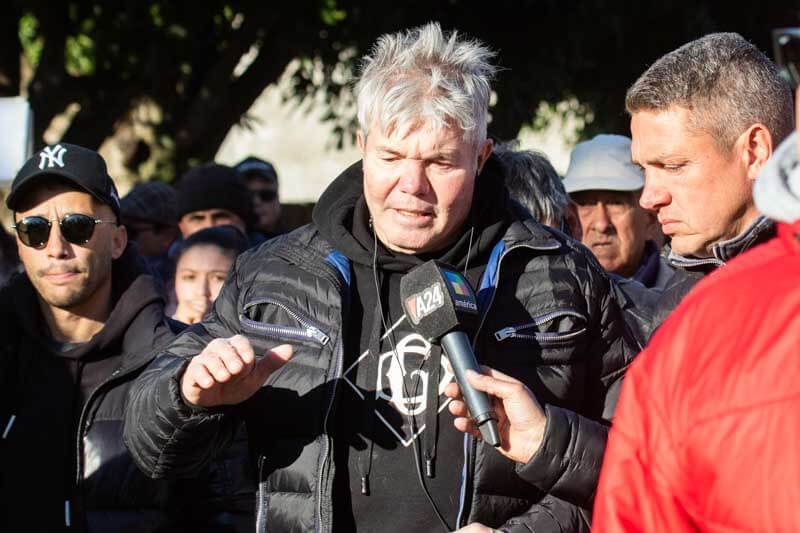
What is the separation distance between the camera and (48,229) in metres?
4.54

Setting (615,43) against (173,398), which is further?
(615,43)

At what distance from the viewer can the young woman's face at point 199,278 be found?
5934 millimetres

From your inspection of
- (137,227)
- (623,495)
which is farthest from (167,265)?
(623,495)

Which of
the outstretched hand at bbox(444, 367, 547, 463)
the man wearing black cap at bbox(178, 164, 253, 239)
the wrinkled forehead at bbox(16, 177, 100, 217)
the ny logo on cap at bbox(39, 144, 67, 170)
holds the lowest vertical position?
the outstretched hand at bbox(444, 367, 547, 463)

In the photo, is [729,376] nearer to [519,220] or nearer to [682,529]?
[682,529]

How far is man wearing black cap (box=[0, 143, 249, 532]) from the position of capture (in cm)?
415

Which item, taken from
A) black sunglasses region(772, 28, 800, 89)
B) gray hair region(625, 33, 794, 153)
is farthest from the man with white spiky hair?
black sunglasses region(772, 28, 800, 89)

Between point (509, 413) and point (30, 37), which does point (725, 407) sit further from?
point (30, 37)

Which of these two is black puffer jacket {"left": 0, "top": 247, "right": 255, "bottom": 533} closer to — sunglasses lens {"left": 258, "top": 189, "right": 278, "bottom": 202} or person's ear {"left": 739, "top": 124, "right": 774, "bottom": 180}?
person's ear {"left": 739, "top": 124, "right": 774, "bottom": 180}

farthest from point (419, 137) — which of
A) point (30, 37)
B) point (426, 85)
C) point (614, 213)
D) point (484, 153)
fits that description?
point (30, 37)

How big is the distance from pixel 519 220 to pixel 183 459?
1169mm

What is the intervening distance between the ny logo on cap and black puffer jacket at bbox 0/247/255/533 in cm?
59

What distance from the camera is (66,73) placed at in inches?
498

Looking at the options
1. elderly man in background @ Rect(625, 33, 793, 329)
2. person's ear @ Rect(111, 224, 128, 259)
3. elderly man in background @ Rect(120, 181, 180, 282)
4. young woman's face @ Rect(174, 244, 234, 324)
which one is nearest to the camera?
elderly man in background @ Rect(625, 33, 793, 329)
